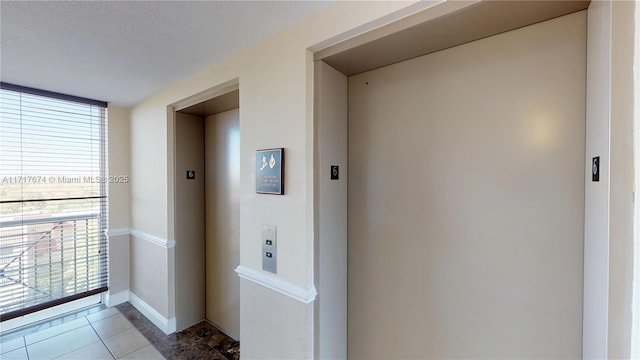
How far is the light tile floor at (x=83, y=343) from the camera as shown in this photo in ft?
7.04

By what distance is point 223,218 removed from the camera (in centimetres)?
252

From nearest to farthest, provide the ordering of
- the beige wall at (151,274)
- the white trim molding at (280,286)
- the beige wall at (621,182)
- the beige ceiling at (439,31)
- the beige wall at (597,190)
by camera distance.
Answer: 1. the beige wall at (621,182)
2. the beige wall at (597,190)
3. the beige ceiling at (439,31)
4. the white trim molding at (280,286)
5. the beige wall at (151,274)

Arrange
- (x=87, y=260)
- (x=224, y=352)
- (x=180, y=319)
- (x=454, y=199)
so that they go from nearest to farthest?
(x=454, y=199) → (x=224, y=352) → (x=180, y=319) → (x=87, y=260)

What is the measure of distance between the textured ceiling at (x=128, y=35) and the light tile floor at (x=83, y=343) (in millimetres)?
2297

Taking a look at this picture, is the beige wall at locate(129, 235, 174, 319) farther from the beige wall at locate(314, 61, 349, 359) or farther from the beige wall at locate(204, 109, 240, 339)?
the beige wall at locate(314, 61, 349, 359)

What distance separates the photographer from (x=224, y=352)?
2250 mm

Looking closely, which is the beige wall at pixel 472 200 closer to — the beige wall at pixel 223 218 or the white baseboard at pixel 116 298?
the beige wall at pixel 223 218

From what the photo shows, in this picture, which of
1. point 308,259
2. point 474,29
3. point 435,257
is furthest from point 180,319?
point 474,29

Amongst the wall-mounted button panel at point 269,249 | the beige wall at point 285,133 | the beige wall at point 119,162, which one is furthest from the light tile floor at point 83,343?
the wall-mounted button panel at point 269,249

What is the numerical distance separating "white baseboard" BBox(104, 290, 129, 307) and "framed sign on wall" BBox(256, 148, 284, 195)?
8.82 ft

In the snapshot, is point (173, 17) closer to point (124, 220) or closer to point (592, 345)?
point (592, 345)

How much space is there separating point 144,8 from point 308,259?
151 centimetres

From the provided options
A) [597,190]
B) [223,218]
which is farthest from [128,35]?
[597,190]

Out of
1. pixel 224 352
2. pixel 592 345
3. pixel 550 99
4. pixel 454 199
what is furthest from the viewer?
pixel 224 352
